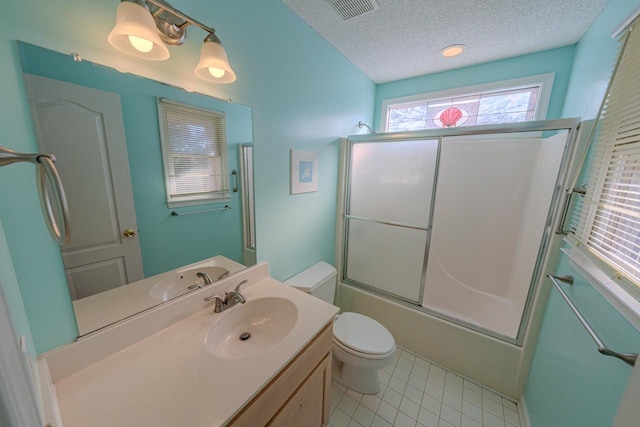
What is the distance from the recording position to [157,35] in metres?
0.74

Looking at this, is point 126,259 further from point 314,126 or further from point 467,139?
point 467,139

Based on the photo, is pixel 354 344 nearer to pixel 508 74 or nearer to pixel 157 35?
pixel 157 35

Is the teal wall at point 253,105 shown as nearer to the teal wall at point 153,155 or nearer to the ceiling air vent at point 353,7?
the teal wall at point 153,155

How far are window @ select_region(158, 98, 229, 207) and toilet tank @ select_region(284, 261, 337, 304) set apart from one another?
81cm

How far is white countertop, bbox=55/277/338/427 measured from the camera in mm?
648

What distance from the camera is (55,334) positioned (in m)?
0.75

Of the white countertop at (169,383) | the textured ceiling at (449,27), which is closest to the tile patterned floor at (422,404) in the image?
the white countertop at (169,383)

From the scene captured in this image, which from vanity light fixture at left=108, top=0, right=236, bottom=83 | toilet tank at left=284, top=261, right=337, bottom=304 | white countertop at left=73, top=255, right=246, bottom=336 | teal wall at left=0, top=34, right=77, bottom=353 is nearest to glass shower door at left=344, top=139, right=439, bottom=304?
toilet tank at left=284, top=261, right=337, bottom=304

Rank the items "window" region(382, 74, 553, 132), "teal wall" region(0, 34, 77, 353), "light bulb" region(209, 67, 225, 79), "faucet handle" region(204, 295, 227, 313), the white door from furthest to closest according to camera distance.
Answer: "window" region(382, 74, 553, 132)
"faucet handle" region(204, 295, 227, 313)
"light bulb" region(209, 67, 225, 79)
the white door
"teal wall" region(0, 34, 77, 353)

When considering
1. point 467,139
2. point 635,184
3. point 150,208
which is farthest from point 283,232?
point 467,139

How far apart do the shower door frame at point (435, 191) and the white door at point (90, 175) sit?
1.55 meters

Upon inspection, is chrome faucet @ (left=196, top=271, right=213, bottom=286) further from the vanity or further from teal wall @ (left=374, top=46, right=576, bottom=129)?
teal wall @ (left=374, top=46, right=576, bottom=129)

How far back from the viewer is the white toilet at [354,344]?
1425mm

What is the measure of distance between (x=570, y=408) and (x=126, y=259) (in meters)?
1.96
